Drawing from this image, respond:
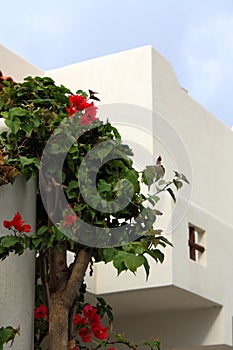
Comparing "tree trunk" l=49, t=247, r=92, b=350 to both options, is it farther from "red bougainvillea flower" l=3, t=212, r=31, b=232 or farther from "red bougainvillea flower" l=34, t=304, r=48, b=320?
"red bougainvillea flower" l=34, t=304, r=48, b=320

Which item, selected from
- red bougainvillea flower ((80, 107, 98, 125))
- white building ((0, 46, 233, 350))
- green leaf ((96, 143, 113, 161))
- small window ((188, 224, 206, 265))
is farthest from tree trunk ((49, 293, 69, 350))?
small window ((188, 224, 206, 265))

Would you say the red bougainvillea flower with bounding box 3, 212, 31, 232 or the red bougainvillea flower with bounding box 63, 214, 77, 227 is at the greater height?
the red bougainvillea flower with bounding box 63, 214, 77, 227

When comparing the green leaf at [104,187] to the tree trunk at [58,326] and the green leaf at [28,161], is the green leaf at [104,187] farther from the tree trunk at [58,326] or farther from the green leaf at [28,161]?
the tree trunk at [58,326]

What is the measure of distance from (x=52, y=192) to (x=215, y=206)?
5.13 metres

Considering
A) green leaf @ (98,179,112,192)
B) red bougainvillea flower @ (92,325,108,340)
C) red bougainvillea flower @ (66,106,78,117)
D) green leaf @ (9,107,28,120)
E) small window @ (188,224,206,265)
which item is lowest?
red bougainvillea flower @ (92,325,108,340)

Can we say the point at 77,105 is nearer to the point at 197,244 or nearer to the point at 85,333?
the point at 85,333

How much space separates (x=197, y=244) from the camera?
328 inches

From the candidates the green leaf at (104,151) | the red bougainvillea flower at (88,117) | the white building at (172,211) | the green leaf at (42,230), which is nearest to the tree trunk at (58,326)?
the green leaf at (42,230)

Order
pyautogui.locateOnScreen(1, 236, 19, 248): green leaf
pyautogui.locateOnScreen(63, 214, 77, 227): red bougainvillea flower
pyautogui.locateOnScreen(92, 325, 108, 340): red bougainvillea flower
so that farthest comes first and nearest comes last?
pyautogui.locateOnScreen(92, 325, 108, 340): red bougainvillea flower, pyautogui.locateOnScreen(63, 214, 77, 227): red bougainvillea flower, pyautogui.locateOnScreen(1, 236, 19, 248): green leaf

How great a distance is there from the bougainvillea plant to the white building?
3.61 metres

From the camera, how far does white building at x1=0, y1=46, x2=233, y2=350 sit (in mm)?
7914

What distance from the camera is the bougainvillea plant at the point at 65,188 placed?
389 cm

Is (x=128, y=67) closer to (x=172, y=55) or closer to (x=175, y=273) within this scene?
(x=172, y=55)

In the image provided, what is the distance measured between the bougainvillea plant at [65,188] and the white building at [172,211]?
3606 millimetres
